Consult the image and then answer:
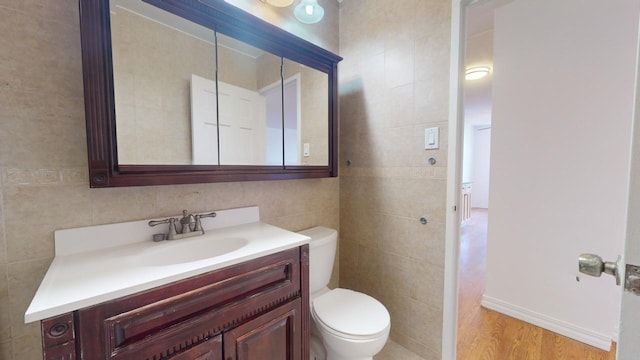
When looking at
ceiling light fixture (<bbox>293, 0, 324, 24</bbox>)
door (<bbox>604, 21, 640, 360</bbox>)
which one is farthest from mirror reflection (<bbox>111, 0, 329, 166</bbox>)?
door (<bbox>604, 21, 640, 360</bbox>)

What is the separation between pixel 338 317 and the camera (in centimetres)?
124

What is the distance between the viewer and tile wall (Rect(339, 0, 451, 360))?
1372mm

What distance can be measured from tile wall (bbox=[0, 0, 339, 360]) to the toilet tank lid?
3.07 feet

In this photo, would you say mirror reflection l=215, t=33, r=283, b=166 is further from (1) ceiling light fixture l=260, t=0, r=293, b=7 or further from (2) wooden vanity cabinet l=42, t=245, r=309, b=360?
(2) wooden vanity cabinet l=42, t=245, r=309, b=360

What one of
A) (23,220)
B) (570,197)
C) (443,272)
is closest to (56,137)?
(23,220)

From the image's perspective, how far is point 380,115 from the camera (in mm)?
1612

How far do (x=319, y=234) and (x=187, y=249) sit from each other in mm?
752

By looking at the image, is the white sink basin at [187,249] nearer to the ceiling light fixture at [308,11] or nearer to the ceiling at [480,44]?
the ceiling light fixture at [308,11]

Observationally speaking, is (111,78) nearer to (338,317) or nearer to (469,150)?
(338,317)

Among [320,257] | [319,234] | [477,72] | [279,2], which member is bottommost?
[320,257]

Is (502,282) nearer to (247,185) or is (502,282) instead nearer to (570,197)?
(570,197)

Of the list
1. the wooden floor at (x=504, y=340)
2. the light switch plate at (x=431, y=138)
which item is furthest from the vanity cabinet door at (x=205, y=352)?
the wooden floor at (x=504, y=340)

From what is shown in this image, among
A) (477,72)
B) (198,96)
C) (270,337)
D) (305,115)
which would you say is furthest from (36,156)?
(477,72)

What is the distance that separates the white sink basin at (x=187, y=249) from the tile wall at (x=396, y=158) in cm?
96
